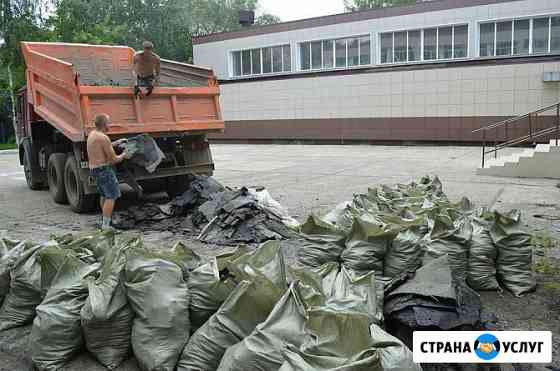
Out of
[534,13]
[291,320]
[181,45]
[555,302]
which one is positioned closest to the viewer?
[291,320]

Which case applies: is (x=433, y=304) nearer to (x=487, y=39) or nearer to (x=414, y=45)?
(x=487, y=39)

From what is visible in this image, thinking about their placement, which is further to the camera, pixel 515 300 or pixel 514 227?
pixel 514 227

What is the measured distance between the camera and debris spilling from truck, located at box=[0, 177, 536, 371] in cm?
269

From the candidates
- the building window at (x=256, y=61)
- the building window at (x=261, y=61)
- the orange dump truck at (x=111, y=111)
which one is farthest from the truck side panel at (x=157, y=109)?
the building window at (x=256, y=61)

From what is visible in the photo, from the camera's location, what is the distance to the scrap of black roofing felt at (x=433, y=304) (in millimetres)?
2971

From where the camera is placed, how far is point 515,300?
4207 millimetres

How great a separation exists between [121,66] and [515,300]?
781 cm

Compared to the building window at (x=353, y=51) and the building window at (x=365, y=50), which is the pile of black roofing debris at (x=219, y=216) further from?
the building window at (x=353, y=51)

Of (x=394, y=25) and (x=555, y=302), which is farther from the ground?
(x=394, y=25)

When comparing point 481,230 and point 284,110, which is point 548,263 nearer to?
point 481,230

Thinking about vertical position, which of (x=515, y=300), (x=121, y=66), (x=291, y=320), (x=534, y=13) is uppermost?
(x=534, y=13)

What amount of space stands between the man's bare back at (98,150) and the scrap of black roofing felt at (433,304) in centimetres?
464

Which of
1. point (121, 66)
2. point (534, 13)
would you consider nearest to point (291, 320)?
point (121, 66)

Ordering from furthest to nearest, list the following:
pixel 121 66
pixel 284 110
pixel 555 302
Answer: pixel 284 110
pixel 121 66
pixel 555 302
